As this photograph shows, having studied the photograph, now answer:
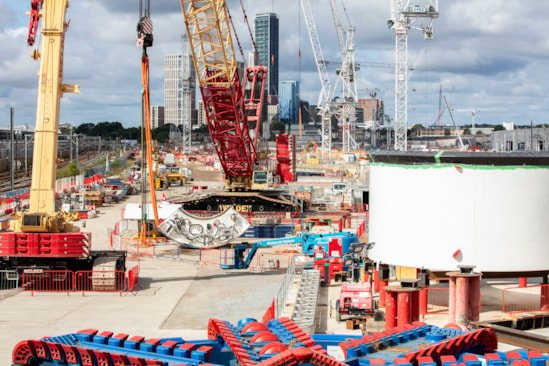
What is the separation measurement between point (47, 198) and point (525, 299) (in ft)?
61.3

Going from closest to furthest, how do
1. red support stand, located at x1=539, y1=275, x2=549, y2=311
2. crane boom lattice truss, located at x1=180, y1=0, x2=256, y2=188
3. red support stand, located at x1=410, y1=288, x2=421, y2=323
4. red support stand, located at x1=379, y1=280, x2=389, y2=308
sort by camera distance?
red support stand, located at x1=410, y1=288, x2=421, y2=323
red support stand, located at x1=539, y1=275, x2=549, y2=311
red support stand, located at x1=379, y1=280, x2=389, y2=308
crane boom lattice truss, located at x1=180, y1=0, x2=256, y2=188

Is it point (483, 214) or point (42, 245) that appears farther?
point (42, 245)

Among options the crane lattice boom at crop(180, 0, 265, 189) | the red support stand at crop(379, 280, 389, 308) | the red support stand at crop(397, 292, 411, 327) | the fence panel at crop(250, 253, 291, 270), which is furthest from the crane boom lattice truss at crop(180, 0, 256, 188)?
the red support stand at crop(397, 292, 411, 327)

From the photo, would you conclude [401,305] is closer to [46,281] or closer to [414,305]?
[414,305]

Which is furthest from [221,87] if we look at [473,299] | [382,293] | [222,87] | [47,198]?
[473,299]

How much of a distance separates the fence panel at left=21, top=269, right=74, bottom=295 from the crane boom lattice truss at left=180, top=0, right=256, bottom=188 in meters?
21.5

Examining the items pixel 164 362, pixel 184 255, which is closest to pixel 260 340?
pixel 164 362

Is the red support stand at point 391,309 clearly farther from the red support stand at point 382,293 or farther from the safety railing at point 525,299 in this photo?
the safety railing at point 525,299

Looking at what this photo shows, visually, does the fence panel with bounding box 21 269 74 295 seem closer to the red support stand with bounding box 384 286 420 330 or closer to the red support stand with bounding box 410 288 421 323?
the red support stand with bounding box 384 286 420 330

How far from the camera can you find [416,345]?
48.6 ft

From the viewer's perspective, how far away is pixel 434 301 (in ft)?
82.5

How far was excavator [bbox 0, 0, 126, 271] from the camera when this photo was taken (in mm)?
29469

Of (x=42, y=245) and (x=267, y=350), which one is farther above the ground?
(x=42, y=245)

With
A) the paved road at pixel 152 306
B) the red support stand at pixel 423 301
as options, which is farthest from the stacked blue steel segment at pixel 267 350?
the red support stand at pixel 423 301
